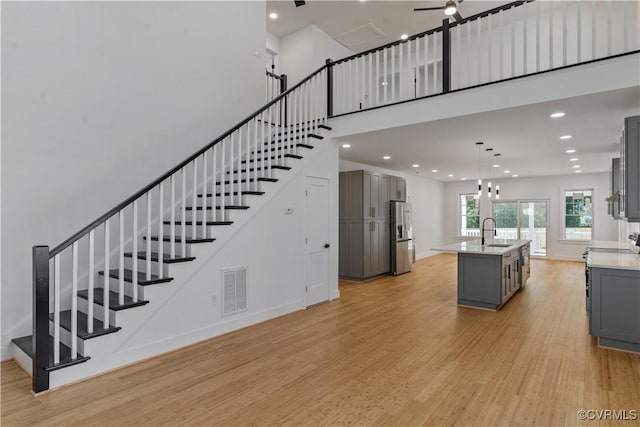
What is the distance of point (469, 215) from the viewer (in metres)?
12.4

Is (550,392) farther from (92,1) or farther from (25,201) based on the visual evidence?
(92,1)

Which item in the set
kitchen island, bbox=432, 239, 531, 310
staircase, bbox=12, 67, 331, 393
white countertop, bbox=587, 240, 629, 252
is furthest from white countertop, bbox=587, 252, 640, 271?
staircase, bbox=12, 67, 331, 393

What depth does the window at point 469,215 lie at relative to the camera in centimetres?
1215

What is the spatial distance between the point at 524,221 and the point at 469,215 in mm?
1751

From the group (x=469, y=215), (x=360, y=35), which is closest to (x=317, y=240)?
(x=360, y=35)

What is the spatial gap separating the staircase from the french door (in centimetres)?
878

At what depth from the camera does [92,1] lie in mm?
3971

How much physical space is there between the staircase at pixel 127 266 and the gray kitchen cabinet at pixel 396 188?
11.1 ft

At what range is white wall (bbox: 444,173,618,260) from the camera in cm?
998

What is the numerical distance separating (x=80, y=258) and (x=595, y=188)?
12.5 meters

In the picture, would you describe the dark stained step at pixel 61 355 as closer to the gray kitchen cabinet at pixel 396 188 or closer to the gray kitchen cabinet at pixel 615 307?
the gray kitchen cabinet at pixel 615 307

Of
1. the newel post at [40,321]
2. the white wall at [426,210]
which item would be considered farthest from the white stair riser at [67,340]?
the white wall at [426,210]

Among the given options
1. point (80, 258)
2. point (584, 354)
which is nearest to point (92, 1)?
point (80, 258)

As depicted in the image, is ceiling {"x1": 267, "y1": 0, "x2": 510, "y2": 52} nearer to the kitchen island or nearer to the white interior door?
the white interior door
